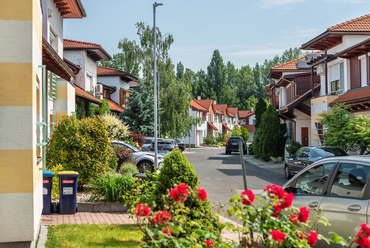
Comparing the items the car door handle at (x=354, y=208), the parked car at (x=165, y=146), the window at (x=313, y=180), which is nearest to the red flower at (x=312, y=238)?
the car door handle at (x=354, y=208)

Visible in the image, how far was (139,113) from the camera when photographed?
145 ft

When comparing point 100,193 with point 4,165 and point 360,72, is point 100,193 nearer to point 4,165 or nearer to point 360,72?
point 4,165

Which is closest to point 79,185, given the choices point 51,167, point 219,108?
point 51,167

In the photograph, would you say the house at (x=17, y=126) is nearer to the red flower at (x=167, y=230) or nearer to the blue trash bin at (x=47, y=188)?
the red flower at (x=167, y=230)

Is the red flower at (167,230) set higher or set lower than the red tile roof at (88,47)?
lower

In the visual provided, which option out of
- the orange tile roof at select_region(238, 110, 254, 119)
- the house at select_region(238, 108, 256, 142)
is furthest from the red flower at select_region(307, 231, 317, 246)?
the orange tile roof at select_region(238, 110, 254, 119)

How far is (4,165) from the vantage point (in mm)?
6352

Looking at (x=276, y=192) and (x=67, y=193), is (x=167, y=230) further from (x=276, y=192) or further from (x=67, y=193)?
(x=67, y=193)

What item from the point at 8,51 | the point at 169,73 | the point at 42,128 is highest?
the point at 169,73

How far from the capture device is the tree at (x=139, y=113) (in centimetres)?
4375

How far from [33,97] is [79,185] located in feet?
24.5

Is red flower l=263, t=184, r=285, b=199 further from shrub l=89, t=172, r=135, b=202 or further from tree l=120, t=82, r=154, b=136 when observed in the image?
tree l=120, t=82, r=154, b=136

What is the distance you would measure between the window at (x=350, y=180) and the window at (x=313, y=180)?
0.26 metres

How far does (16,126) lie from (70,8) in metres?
15.1
